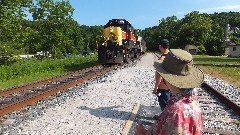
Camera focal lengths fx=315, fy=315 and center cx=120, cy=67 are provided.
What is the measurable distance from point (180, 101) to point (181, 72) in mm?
249

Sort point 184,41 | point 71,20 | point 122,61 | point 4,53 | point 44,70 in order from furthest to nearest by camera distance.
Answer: point 184,41 < point 71,20 < point 122,61 < point 44,70 < point 4,53

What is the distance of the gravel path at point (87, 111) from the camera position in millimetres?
6453

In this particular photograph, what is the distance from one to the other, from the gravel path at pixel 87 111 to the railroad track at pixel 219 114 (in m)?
1.74

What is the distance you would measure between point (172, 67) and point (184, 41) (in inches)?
3461

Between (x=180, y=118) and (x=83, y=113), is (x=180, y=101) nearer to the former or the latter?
(x=180, y=118)

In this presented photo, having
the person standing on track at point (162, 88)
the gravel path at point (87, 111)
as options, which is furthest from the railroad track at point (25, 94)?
the person standing on track at point (162, 88)

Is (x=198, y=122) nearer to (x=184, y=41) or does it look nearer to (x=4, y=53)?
(x=4, y=53)

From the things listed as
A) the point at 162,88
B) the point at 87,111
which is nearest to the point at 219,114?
A: the point at 162,88

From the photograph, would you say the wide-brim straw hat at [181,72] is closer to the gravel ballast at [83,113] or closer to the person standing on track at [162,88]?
the person standing on track at [162,88]

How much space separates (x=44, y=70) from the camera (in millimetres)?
22297

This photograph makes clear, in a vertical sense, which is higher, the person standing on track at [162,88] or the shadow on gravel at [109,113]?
the person standing on track at [162,88]

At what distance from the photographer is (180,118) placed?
225cm

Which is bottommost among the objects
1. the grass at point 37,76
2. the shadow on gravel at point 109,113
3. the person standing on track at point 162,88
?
the grass at point 37,76

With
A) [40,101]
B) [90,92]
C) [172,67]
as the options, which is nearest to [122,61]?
[90,92]
